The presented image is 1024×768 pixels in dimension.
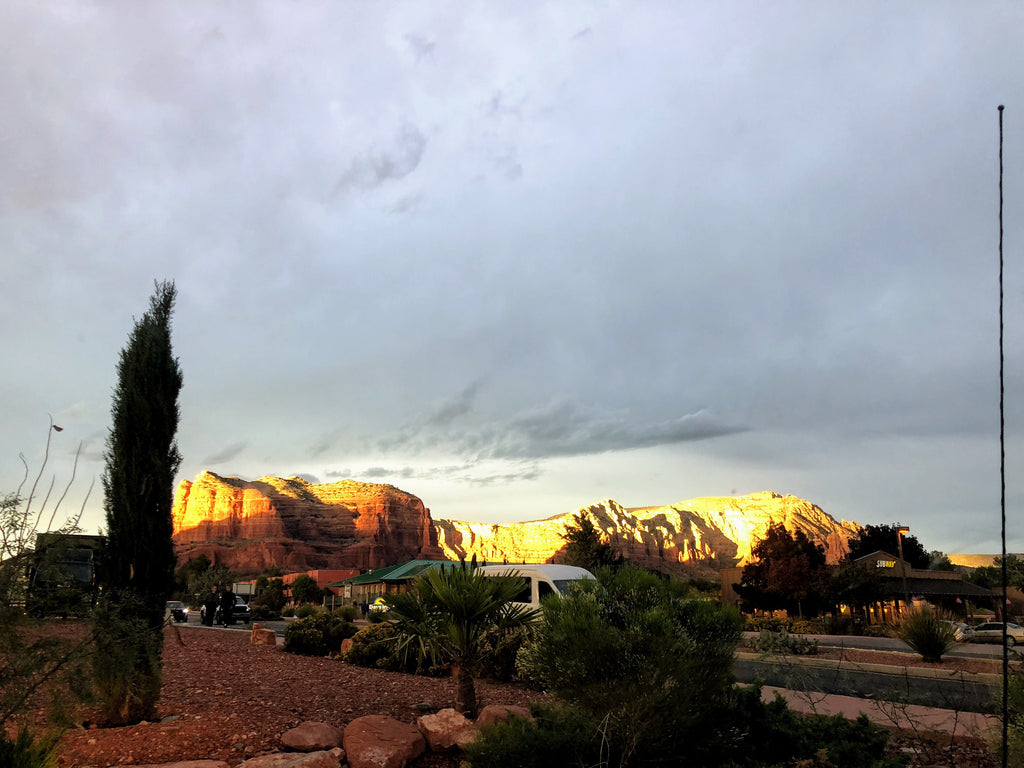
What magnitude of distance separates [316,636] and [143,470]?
9.85 metres

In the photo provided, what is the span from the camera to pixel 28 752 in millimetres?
5738

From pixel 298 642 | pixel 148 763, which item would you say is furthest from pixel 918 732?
pixel 298 642

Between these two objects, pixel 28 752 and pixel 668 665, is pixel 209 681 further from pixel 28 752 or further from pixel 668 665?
pixel 668 665

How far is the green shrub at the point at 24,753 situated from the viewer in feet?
18.2

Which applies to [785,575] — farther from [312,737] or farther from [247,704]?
[312,737]

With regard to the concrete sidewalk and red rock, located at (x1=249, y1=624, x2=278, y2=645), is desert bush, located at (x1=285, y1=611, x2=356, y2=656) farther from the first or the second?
the concrete sidewalk

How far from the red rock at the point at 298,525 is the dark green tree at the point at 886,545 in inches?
3589

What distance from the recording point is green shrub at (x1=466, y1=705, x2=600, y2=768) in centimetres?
617

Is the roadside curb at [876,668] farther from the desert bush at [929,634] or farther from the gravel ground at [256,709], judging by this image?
the gravel ground at [256,709]

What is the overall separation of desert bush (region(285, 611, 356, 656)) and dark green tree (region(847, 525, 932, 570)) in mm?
65877

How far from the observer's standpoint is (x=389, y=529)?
14988 cm

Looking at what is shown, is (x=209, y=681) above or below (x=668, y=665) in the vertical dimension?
below

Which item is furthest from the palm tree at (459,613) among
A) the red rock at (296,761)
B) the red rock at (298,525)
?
the red rock at (298,525)

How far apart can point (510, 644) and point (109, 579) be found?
6282 mm
